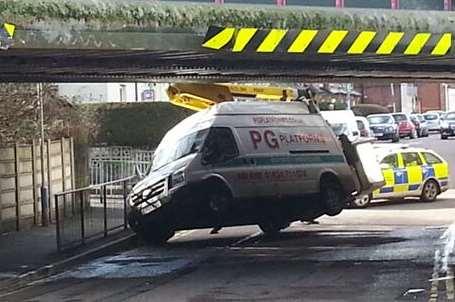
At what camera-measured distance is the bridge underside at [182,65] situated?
45.0 feet

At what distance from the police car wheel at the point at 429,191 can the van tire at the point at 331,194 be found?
730cm

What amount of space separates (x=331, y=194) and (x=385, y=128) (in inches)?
1481

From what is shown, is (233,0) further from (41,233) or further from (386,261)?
(41,233)

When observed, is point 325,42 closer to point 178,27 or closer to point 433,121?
point 178,27

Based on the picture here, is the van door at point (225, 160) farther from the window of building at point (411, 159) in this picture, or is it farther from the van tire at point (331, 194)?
the window of building at point (411, 159)

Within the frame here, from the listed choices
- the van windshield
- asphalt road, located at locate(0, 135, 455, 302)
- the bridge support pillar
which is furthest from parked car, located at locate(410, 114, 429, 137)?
the bridge support pillar

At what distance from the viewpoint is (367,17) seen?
1224 centimetres

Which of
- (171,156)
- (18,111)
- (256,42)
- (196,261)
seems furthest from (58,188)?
(256,42)

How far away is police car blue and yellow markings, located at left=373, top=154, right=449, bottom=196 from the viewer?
25656 mm

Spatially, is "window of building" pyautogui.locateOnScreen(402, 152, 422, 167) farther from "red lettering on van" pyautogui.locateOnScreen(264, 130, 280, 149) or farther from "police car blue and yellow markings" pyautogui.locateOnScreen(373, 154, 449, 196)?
"red lettering on van" pyautogui.locateOnScreen(264, 130, 280, 149)

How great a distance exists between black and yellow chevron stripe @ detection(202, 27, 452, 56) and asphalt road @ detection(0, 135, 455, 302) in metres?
3.03

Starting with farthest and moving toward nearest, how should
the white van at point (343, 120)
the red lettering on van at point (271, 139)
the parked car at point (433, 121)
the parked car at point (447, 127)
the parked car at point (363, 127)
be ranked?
the parked car at point (433, 121), the parked car at point (447, 127), the parked car at point (363, 127), the white van at point (343, 120), the red lettering on van at point (271, 139)

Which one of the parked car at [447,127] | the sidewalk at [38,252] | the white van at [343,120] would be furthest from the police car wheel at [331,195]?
the parked car at [447,127]

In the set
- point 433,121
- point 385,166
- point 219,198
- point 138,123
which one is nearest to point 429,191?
point 385,166
